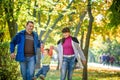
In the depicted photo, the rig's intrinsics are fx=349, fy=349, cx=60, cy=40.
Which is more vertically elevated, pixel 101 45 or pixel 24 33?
pixel 24 33

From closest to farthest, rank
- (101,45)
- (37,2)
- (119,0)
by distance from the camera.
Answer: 1. (119,0)
2. (37,2)
3. (101,45)

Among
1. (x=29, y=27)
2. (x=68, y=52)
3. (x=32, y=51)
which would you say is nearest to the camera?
(x=29, y=27)

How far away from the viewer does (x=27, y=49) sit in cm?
909

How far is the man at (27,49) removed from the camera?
902 centimetres

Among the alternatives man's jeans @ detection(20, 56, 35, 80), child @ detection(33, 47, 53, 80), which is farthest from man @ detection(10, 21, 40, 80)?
child @ detection(33, 47, 53, 80)

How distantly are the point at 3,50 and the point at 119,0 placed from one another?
5579mm

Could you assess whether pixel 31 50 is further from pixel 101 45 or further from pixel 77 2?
pixel 101 45

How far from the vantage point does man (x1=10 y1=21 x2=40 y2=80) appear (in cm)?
902

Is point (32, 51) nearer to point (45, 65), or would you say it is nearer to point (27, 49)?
point (27, 49)

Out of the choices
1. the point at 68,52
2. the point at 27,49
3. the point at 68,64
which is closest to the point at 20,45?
the point at 27,49

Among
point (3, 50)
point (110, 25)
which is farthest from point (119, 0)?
point (3, 50)

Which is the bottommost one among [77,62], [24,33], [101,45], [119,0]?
[101,45]

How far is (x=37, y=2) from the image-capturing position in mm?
17531

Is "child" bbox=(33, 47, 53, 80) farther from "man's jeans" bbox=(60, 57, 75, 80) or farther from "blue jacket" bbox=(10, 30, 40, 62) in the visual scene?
"blue jacket" bbox=(10, 30, 40, 62)
